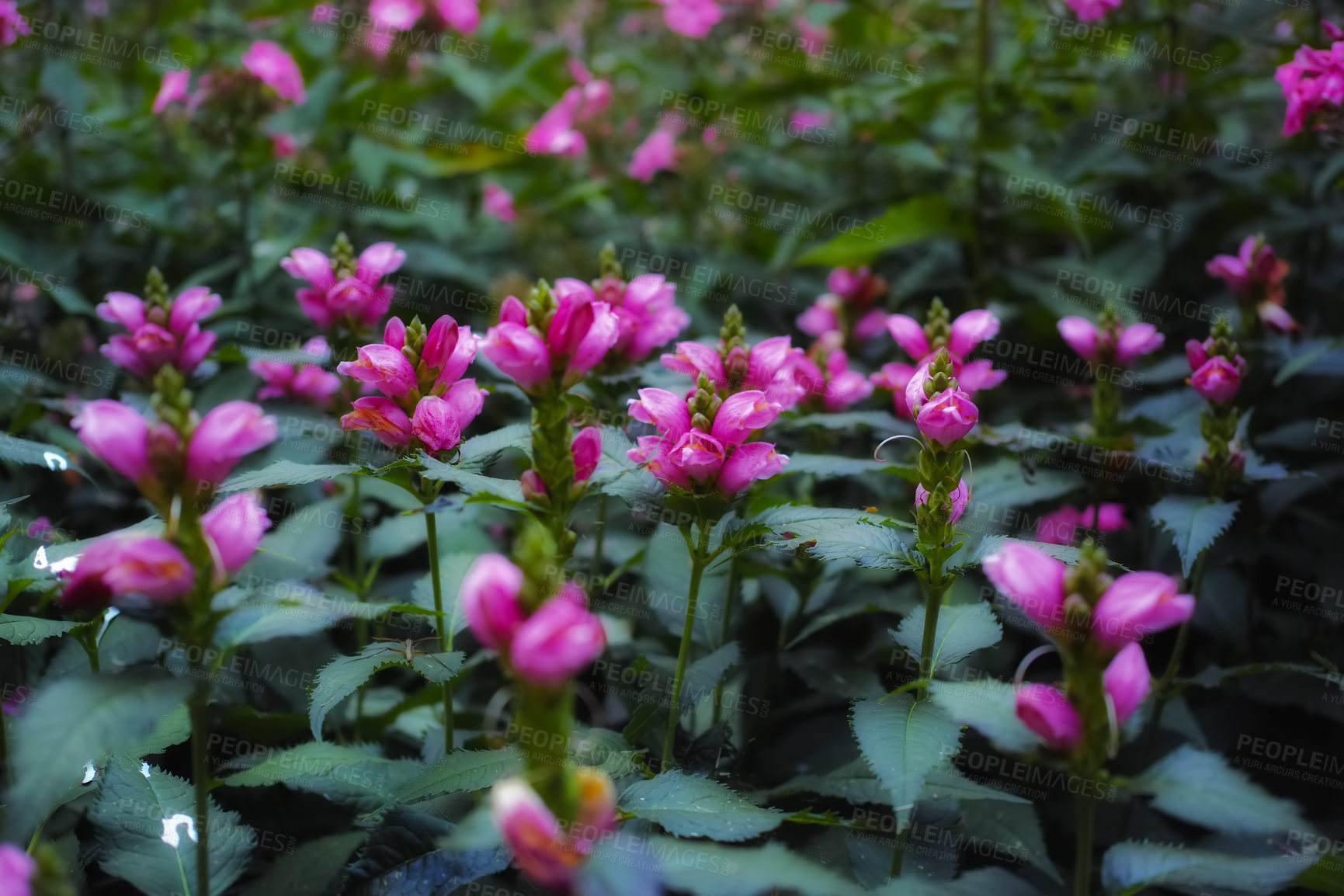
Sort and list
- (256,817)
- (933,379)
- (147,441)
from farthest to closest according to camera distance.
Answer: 1. (256,817)
2. (933,379)
3. (147,441)

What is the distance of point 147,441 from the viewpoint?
1.11 meters

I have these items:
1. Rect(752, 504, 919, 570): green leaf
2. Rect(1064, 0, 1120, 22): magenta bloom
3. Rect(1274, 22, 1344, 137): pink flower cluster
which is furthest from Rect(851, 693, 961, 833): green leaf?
Rect(1064, 0, 1120, 22): magenta bloom

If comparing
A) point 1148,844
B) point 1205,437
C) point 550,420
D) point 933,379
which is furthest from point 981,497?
point 550,420

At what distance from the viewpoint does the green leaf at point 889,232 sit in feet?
8.92

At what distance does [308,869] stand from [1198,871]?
4.45 ft

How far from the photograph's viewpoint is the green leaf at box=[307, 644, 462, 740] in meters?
1.39

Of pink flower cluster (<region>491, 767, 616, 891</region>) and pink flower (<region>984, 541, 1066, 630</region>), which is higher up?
pink flower (<region>984, 541, 1066, 630</region>)

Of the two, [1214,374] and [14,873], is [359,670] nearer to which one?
[14,873]

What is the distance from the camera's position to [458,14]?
11.4 ft

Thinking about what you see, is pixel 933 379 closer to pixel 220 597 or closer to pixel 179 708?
pixel 220 597

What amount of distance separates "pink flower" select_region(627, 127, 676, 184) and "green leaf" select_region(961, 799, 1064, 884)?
266 centimetres

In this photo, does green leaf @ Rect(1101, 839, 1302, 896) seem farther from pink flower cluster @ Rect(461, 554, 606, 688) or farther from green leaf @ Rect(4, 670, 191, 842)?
green leaf @ Rect(4, 670, 191, 842)

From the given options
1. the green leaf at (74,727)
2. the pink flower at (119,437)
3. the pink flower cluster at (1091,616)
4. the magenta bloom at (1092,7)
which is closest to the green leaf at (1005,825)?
the pink flower cluster at (1091,616)

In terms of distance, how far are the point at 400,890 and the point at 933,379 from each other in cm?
111
